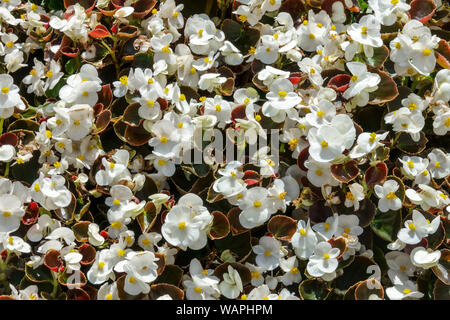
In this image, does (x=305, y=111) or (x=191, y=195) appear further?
(x=305, y=111)

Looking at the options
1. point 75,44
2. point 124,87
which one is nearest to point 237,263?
point 124,87

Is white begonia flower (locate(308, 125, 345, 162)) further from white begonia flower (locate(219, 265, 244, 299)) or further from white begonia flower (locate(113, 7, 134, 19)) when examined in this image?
white begonia flower (locate(113, 7, 134, 19))

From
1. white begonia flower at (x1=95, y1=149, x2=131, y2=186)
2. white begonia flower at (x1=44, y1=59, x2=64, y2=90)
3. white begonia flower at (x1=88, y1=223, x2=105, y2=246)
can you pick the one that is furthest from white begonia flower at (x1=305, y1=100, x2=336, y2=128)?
white begonia flower at (x1=44, y1=59, x2=64, y2=90)

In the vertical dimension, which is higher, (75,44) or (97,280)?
(75,44)

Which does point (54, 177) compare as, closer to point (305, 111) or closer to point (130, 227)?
point (130, 227)

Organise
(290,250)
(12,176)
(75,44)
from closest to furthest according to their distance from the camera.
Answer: (290,250), (12,176), (75,44)

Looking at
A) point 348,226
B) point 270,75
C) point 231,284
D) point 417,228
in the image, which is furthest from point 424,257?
point 270,75
